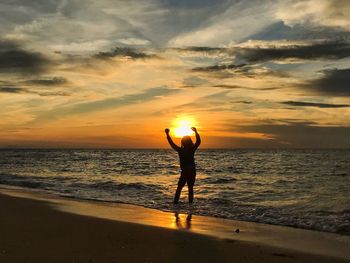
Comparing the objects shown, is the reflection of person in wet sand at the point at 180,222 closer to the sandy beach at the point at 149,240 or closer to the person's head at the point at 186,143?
the sandy beach at the point at 149,240

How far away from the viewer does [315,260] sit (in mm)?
6039

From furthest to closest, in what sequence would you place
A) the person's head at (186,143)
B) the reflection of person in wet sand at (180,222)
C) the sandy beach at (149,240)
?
the person's head at (186,143) → the reflection of person in wet sand at (180,222) → the sandy beach at (149,240)

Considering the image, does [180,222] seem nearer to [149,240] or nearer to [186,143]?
[149,240]

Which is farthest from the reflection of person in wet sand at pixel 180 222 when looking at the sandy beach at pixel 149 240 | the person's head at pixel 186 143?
the person's head at pixel 186 143

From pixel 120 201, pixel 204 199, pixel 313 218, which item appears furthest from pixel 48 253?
pixel 204 199

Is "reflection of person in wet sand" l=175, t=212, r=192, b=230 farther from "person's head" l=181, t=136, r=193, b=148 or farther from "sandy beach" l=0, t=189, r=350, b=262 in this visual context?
"person's head" l=181, t=136, r=193, b=148

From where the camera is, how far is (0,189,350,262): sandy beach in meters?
5.83

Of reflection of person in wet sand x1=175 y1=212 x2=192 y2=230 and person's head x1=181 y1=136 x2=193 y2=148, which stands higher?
person's head x1=181 y1=136 x2=193 y2=148

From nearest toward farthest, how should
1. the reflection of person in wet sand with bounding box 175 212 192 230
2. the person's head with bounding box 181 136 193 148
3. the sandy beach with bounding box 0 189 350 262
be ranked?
the sandy beach with bounding box 0 189 350 262 < the reflection of person in wet sand with bounding box 175 212 192 230 < the person's head with bounding box 181 136 193 148

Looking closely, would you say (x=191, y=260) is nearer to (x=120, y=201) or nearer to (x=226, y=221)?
(x=226, y=221)

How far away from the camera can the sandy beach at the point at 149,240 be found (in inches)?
229

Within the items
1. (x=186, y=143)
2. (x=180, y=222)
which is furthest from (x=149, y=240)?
(x=186, y=143)

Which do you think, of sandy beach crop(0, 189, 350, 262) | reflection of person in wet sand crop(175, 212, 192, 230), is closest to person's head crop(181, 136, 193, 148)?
reflection of person in wet sand crop(175, 212, 192, 230)

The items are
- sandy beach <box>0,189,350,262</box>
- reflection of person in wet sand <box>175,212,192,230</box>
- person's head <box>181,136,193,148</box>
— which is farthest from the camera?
person's head <box>181,136,193,148</box>
